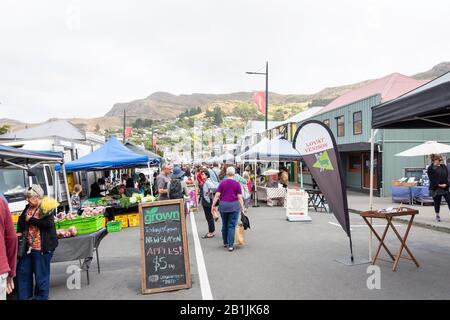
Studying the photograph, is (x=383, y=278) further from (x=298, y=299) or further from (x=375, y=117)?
(x=375, y=117)

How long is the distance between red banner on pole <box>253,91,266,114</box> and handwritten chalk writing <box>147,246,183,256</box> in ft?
62.9

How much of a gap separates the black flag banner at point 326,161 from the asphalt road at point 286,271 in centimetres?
102

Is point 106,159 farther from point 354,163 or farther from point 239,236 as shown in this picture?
point 354,163

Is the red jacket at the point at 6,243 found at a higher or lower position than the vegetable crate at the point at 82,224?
higher

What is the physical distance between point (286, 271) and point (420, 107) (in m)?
3.25

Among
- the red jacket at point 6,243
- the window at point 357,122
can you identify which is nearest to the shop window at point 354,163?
the window at point 357,122

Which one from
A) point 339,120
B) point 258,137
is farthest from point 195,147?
point 339,120

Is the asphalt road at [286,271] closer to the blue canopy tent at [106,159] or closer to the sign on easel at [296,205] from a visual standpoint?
the sign on easel at [296,205]

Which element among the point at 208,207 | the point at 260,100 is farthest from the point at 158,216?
the point at 260,100

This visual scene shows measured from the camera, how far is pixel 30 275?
472 cm

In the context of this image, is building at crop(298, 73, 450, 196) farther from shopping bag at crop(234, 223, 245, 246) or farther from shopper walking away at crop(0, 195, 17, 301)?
shopper walking away at crop(0, 195, 17, 301)

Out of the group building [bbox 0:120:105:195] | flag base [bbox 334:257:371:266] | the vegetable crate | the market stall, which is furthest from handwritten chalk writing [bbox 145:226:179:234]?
building [bbox 0:120:105:195]

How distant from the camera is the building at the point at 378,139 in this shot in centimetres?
1895
